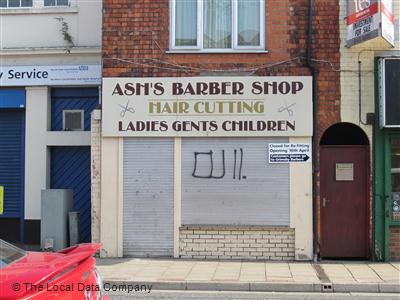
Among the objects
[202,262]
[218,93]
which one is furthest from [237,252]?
[218,93]

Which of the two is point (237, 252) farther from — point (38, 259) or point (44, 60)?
point (38, 259)

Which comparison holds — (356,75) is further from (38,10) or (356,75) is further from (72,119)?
(38,10)

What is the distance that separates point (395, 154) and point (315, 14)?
10.1ft

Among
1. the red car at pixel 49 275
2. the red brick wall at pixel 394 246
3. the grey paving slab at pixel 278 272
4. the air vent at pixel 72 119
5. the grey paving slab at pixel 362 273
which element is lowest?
the grey paving slab at pixel 278 272

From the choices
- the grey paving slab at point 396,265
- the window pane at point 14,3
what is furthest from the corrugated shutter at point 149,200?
the window pane at point 14,3

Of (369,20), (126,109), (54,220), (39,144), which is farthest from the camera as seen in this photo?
(39,144)

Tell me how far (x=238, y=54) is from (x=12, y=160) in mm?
5777

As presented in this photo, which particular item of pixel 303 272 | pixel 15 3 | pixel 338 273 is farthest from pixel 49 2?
pixel 338 273

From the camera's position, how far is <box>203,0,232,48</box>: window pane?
37.2 ft

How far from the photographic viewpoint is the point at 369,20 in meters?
10.1

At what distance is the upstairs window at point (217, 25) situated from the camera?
11.3 metres

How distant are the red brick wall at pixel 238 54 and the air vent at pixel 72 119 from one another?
2096mm

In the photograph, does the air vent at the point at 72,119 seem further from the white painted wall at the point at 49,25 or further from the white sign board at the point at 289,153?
the white sign board at the point at 289,153

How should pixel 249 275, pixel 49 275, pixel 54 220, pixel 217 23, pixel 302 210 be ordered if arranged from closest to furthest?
pixel 49 275, pixel 249 275, pixel 302 210, pixel 54 220, pixel 217 23
